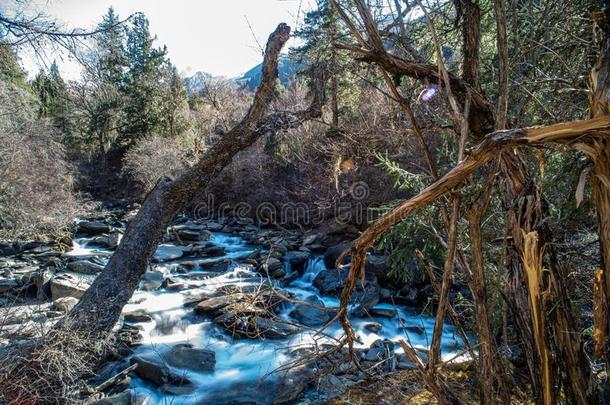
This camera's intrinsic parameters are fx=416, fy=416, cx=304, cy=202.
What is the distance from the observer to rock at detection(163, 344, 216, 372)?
250 inches

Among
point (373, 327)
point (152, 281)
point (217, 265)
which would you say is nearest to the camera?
point (373, 327)

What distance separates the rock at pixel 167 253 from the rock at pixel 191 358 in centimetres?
575

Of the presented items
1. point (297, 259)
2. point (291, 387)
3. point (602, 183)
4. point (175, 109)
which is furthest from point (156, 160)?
point (602, 183)

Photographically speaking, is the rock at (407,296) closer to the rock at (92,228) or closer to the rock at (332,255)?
the rock at (332,255)

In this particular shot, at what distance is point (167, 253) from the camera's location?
1276 cm

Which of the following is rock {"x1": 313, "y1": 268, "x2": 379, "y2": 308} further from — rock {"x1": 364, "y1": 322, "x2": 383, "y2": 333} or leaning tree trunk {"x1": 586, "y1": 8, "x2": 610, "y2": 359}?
leaning tree trunk {"x1": 586, "y1": 8, "x2": 610, "y2": 359}

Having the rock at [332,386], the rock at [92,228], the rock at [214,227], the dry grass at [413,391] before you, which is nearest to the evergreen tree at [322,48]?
the dry grass at [413,391]

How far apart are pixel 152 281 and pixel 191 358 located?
393 cm

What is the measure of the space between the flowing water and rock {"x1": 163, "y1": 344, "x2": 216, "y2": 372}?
0.12m

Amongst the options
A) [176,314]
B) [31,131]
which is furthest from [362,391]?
[31,131]

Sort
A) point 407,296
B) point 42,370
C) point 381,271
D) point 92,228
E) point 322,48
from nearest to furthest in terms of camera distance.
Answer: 1. point 322,48
2. point 42,370
3. point 407,296
4. point 381,271
5. point 92,228

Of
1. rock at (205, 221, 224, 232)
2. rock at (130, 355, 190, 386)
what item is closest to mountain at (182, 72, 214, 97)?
rock at (205, 221, 224, 232)

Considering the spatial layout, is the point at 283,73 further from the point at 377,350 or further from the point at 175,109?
the point at 377,350

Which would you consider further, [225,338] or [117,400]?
[225,338]
